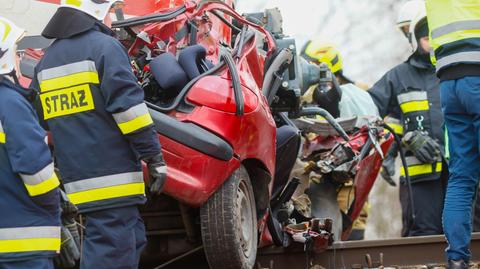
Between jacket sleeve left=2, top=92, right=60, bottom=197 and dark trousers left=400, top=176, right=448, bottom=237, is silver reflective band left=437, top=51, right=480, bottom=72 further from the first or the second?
dark trousers left=400, top=176, right=448, bottom=237

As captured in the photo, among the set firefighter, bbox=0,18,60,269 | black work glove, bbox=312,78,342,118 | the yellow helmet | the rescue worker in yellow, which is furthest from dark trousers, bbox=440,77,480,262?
the yellow helmet

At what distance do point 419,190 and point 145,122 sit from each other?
15.7ft

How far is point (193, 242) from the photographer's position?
7199 millimetres

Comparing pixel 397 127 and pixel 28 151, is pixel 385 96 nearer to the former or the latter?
pixel 397 127

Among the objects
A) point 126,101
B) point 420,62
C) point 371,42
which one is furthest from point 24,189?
point 371,42

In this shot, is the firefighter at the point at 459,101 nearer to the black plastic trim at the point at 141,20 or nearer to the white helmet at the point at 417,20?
the black plastic trim at the point at 141,20

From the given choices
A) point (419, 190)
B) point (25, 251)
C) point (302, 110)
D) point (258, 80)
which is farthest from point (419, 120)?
point (25, 251)

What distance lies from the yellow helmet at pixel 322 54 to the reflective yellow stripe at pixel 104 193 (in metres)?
5.91

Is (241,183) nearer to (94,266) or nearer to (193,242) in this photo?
(193,242)

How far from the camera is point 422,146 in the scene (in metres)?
10.2

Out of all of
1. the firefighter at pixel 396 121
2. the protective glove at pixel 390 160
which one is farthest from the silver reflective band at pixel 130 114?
the protective glove at pixel 390 160

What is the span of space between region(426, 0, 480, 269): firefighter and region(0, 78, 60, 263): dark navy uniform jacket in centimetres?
262

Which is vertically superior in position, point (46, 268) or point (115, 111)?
point (115, 111)

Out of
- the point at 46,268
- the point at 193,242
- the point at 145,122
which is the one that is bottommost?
the point at 193,242
